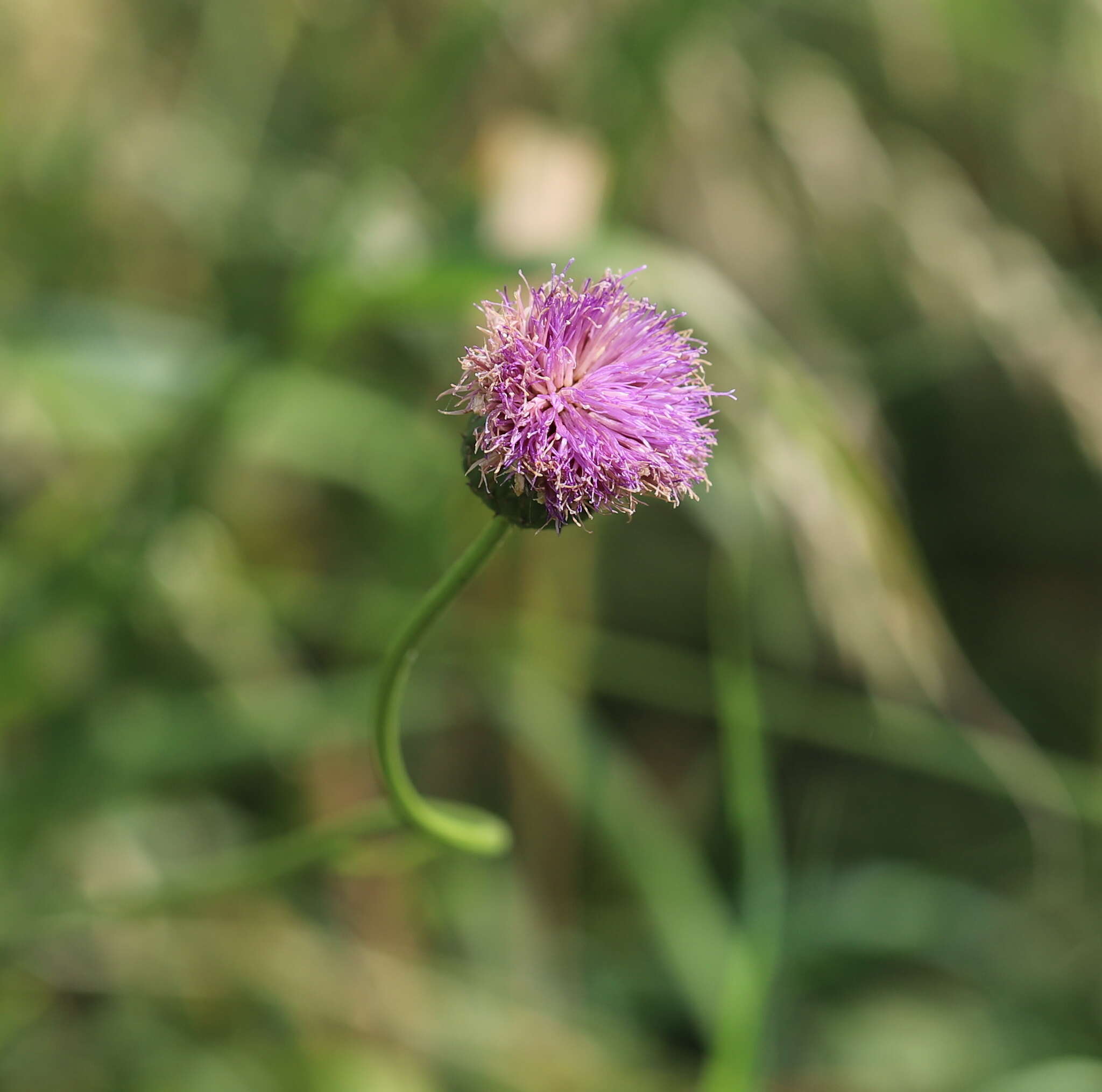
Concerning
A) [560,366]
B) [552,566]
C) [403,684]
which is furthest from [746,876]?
[552,566]

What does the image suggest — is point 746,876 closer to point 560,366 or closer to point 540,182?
point 560,366

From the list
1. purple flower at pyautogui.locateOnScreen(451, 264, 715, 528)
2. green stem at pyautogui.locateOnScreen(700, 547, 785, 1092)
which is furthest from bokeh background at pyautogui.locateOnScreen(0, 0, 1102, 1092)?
purple flower at pyautogui.locateOnScreen(451, 264, 715, 528)

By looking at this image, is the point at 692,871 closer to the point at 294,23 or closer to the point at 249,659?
the point at 249,659

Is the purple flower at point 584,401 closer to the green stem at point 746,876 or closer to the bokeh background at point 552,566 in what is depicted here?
the bokeh background at point 552,566

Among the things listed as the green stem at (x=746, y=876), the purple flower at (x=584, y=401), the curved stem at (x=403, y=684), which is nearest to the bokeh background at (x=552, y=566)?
the green stem at (x=746, y=876)

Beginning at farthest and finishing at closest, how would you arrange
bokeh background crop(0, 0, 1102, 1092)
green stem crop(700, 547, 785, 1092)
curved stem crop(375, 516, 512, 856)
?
bokeh background crop(0, 0, 1102, 1092), green stem crop(700, 547, 785, 1092), curved stem crop(375, 516, 512, 856)

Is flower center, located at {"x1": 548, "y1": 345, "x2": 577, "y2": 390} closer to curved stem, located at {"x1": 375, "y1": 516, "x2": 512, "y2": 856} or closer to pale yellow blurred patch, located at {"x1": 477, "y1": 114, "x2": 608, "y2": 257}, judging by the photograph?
curved stem, located at {"x1": 375, "y1": 516, "x2": 512, "y2": 856}
